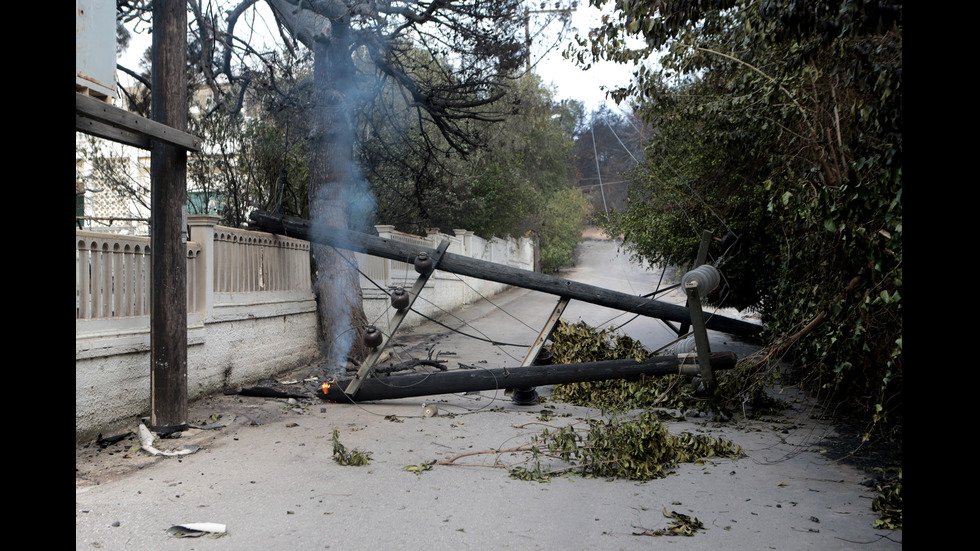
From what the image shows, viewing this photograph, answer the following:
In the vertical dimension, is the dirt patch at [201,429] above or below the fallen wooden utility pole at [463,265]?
below

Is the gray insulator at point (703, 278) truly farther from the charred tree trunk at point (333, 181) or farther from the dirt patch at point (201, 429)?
the charred tree trunk at point (333, 181)

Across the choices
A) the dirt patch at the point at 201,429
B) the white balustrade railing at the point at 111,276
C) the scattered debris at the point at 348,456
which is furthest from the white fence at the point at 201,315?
the scattered debris at the point at 348,456

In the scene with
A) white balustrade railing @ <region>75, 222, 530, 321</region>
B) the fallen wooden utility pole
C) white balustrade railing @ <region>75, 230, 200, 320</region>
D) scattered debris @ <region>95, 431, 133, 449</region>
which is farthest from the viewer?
the fallen wooden utility pole

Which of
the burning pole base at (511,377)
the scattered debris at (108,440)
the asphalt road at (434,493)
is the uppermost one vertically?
the burning pole base at (511,377)

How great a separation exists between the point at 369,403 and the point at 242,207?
9.29m

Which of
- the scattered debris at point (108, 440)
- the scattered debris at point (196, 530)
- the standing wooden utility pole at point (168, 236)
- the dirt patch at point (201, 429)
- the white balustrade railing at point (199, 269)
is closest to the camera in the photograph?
the scattered debris at point (196, 530)

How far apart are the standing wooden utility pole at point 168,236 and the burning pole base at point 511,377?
2.00 metres

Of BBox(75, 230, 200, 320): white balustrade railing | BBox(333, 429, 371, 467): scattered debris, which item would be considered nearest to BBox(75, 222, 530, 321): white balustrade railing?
BBox(75, 230, 200, 320): white balustrade railing

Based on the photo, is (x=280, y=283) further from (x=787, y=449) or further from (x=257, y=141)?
(x=787, y=449)

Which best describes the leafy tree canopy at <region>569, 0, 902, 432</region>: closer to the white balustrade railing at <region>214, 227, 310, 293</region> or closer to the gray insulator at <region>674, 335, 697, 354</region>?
the gray insulator at <region>674, 335, 697, 354</region>

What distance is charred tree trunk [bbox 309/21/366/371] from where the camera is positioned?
11.0 meters

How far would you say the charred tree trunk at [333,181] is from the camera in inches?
432

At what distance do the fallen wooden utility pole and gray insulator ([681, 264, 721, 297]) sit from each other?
0.89 metres

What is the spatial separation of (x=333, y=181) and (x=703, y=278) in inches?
254
